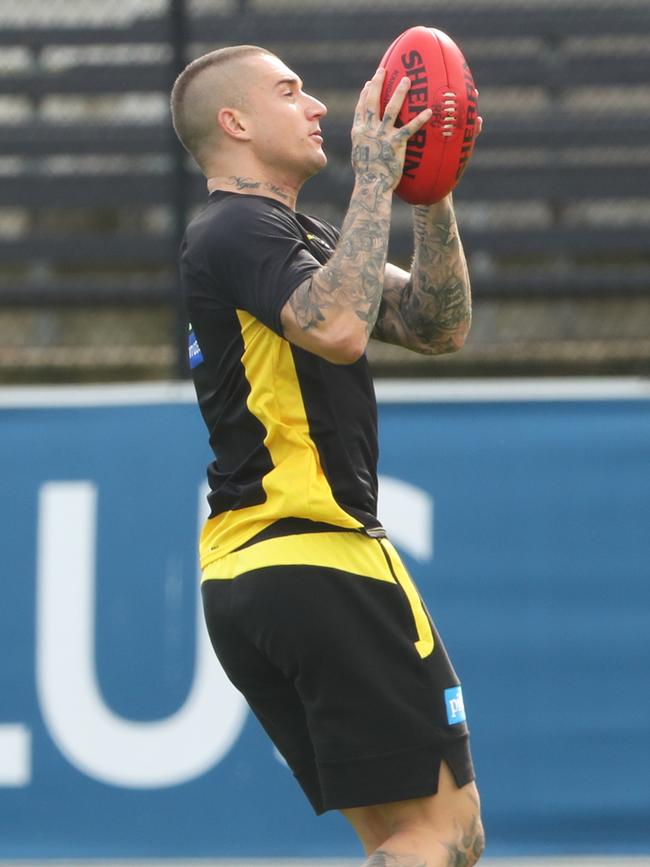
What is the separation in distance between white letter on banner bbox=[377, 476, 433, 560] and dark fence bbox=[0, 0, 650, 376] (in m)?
0.89

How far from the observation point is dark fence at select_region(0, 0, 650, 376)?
17.2 ft

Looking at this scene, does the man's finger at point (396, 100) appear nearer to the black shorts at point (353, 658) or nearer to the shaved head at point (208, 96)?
the shaved head at point (208, 96)

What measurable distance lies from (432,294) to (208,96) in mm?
651

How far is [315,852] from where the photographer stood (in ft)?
15.1

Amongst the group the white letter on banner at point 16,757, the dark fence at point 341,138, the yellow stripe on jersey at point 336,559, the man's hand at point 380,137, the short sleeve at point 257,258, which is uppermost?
the dark fence at point 341,138

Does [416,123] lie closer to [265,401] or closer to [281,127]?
[281,127]

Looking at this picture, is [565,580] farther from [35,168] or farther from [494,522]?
[35,168]

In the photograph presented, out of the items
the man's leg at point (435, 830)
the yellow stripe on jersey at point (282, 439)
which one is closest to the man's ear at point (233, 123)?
the yellow stripe on jersey at point (282, 439)

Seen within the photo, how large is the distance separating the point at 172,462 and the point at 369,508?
73.3 inches

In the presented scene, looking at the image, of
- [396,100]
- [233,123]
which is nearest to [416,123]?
[396,100]

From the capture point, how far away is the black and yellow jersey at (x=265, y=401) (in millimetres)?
2879

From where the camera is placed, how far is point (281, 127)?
3072mm

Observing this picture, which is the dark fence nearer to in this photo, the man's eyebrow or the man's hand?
the man's eyebrow

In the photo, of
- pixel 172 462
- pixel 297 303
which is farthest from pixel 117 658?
pixel 297 303
